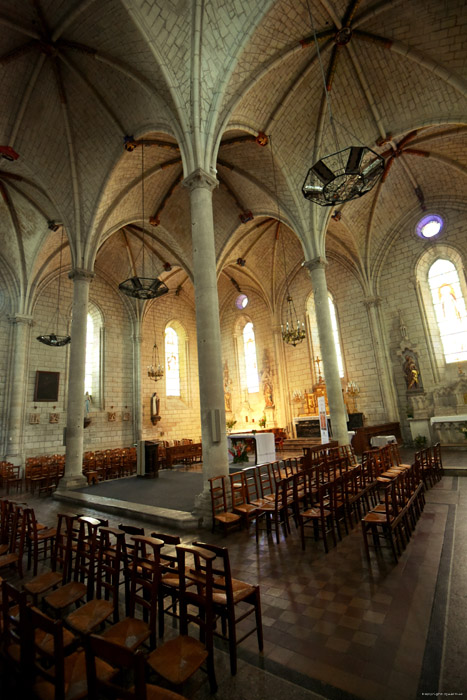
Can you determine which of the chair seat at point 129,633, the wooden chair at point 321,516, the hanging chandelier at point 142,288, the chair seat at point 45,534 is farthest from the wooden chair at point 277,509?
the hanging chandelier at point 142,288

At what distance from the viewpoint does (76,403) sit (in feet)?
33.4

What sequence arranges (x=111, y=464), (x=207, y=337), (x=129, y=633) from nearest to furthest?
(x=129, y=633) < (x=207, y=337) < (x=111, y=464)

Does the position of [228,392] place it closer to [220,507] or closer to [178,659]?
[220,507]

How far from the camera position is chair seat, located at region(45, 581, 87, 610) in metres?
2.70

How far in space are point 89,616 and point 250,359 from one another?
17.1 metres

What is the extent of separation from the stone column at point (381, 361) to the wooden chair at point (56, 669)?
14.0 m

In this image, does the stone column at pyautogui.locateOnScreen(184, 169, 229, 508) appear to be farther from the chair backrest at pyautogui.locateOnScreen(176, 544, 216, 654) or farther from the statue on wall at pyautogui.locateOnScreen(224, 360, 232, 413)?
the statue on wall at pyautogui.locateOnScreen(224, 360, 232, 413)

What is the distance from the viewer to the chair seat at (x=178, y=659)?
1822 millimetres

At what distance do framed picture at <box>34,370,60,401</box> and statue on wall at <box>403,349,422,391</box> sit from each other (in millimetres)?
14827

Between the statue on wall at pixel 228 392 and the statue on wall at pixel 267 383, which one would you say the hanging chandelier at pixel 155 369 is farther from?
the statue on wall at pixel 267 383

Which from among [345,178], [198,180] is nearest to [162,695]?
[345,178]

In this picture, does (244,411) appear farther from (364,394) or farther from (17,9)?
(17,9)

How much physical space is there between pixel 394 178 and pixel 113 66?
34.8ft

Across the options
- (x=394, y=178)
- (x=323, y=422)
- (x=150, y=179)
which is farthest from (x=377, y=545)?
(x=394, y=178)
